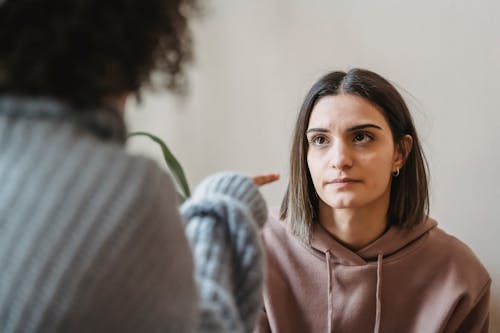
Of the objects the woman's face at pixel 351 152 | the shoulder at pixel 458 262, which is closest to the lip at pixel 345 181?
the woman's face at pixel 351 152

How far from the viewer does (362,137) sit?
0.90m

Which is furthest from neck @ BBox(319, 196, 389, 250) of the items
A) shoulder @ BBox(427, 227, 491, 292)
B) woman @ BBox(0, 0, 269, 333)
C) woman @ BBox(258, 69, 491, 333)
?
woman @ BBox(0, 0, 269, 333)

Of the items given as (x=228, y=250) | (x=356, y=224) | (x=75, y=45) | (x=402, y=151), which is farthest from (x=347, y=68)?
(x=75, y=45)

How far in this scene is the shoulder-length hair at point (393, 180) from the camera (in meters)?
0.93

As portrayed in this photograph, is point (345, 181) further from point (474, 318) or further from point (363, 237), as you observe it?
point (474, 318)

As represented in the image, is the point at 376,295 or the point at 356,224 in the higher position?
the point at 356,224

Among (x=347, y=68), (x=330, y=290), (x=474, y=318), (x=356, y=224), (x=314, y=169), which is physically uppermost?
(x=347, y=68)

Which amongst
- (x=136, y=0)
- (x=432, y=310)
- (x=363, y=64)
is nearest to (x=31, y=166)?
(x=136, y=0)

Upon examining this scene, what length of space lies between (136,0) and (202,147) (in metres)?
1.03

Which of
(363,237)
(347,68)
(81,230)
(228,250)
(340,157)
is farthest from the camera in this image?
(347,68)

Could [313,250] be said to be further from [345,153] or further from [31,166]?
[31,166]

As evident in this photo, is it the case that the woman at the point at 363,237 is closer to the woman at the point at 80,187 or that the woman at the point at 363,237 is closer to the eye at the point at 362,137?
the eye at the point at 362,137

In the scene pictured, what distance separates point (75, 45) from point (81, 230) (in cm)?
15

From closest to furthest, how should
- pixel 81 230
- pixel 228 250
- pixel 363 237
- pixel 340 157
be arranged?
pixel 81 230, pixel 228 250, pixel 340 157, pixel 363 237
